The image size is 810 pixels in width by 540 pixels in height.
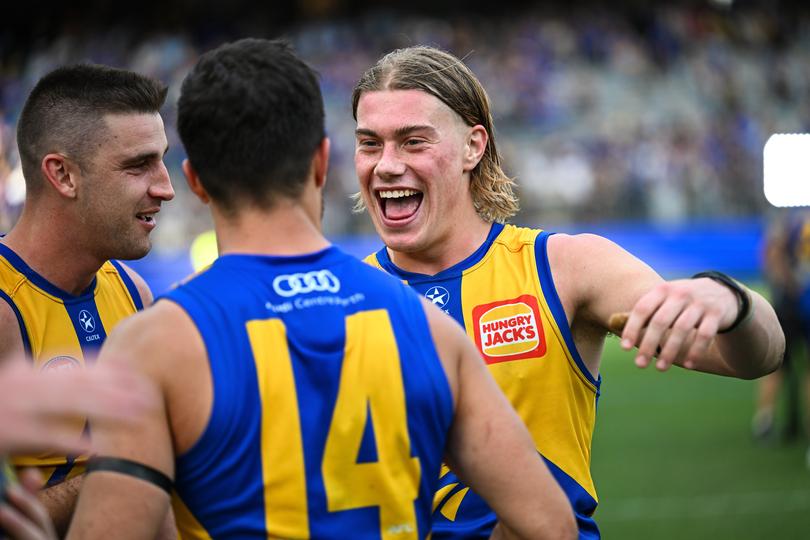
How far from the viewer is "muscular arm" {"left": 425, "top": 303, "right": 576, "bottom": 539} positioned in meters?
2.57

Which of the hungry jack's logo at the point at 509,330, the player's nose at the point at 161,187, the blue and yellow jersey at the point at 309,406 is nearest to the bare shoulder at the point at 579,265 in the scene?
the hungry jack's logo at the point at 509,330

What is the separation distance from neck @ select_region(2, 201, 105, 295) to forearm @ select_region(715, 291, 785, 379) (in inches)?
92.7

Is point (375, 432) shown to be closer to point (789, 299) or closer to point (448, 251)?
point (448, 251)

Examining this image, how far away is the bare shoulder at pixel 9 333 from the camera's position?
356 centimetres

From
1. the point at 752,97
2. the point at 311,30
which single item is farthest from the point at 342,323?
the point at 311,30

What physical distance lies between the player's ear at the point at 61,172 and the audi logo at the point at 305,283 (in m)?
1.81

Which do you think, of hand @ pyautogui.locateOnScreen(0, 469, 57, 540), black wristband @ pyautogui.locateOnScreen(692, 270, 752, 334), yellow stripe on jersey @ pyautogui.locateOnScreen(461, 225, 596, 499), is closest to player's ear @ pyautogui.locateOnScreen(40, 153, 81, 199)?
yellow stripe on jersey @ pyautogui.locateOnScreen(461, 225, 596, 499)

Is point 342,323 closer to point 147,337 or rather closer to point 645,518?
point 147,337

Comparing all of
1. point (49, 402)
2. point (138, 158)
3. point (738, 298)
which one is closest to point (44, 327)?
point (138, 158)

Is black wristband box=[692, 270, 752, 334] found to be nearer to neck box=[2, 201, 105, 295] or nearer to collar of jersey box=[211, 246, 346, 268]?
collar of jersey box=[211, 246, 346, 268]

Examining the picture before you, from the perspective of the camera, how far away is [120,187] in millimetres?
4027

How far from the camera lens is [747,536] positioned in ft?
26.4

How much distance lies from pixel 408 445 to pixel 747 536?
6.36m

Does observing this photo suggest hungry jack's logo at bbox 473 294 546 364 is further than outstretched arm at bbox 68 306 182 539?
Yes
